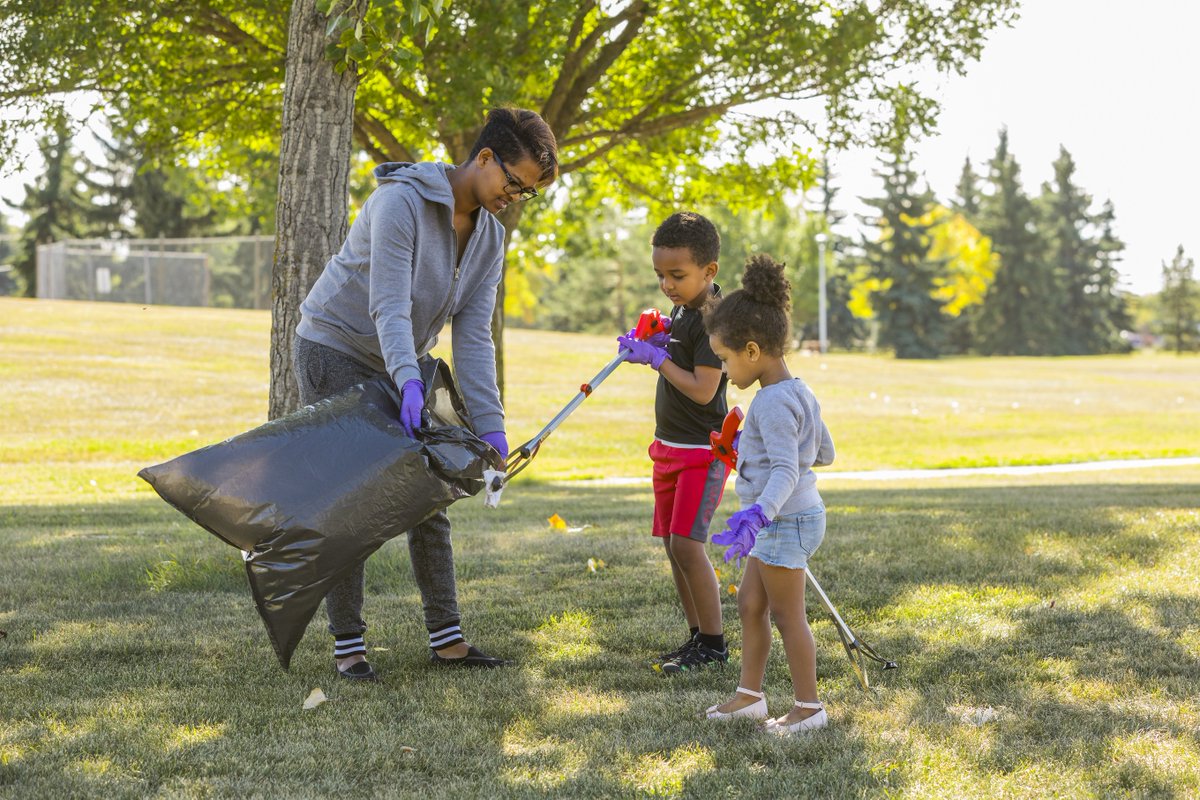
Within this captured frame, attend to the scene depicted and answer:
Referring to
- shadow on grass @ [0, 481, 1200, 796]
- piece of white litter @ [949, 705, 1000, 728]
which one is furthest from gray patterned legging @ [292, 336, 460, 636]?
piece of white litter @ [949, 705, 1000, 728]

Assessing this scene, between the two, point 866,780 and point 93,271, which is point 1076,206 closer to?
point 93,271

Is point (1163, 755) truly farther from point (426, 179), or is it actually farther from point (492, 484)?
point (426, 179)

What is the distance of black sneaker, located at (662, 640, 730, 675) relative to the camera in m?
4.30

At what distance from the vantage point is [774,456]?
11.5 ft

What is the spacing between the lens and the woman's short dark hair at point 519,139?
12.5 feet

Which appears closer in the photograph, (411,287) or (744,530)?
(744,530)

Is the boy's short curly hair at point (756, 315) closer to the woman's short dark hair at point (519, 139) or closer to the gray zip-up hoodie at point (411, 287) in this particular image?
the woman's short dark hair at point (519, 139)

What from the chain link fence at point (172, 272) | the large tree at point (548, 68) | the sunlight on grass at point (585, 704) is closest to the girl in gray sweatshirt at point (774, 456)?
the sunlight on grass at point (585, 704)

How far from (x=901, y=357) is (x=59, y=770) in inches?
2227

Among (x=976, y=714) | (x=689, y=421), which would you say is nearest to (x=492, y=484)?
(x=689, y=421)

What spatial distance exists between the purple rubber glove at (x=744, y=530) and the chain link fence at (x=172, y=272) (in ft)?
106

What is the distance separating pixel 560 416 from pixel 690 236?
0.81 m

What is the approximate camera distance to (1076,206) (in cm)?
7106

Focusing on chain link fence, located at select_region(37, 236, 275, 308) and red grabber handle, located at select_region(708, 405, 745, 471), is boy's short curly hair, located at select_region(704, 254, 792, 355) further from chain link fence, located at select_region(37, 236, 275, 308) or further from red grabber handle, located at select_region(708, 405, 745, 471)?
chain link fence, located at select_region(37, 236, 275, 308)
